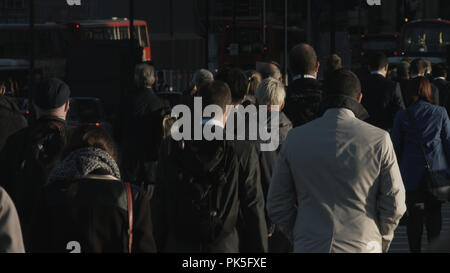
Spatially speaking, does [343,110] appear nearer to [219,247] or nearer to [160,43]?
[219,247]

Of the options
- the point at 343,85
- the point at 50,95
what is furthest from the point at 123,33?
the point at 343,85

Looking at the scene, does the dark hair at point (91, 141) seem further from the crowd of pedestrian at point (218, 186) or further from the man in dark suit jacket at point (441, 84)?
the man in dark suit jacket at point (441, 84)

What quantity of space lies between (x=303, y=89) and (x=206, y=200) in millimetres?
2680

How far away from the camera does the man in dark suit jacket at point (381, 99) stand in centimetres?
877

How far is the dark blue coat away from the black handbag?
3cm

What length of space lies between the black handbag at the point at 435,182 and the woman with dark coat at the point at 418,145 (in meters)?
0.02

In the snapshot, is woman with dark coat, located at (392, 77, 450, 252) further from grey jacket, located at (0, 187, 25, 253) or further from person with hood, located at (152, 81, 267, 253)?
grey jacket, located at (0, 187, 25, 253)

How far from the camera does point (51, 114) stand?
215 inches

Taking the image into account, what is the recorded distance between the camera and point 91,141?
13.2 ft

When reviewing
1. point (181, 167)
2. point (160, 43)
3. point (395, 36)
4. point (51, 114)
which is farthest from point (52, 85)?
point (160, 43)

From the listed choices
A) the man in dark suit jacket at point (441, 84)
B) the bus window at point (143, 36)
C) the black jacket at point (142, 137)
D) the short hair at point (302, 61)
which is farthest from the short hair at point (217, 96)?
the bus window at point (143, 36)

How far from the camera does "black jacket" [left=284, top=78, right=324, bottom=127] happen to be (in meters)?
7.02

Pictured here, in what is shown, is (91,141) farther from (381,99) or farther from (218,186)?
(381,99)
